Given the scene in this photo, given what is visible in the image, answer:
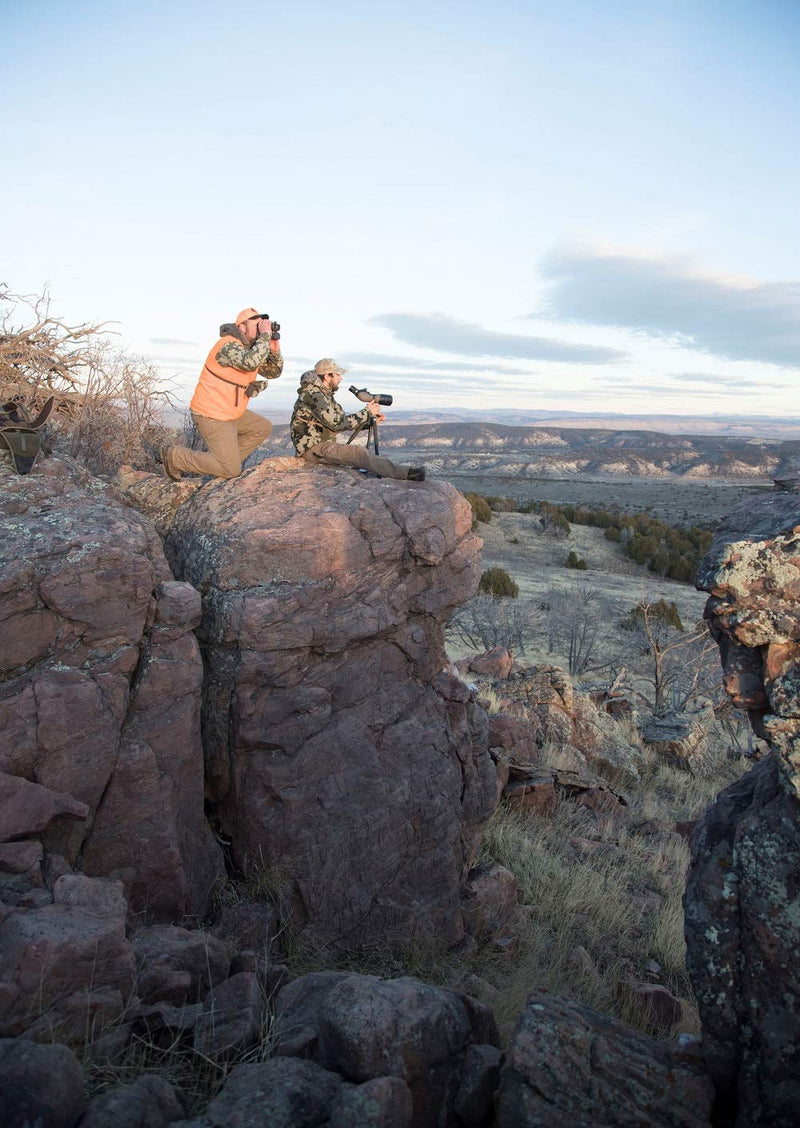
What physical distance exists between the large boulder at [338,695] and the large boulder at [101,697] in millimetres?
335

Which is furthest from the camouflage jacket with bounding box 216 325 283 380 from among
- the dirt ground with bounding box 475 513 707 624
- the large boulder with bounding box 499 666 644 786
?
the dirt ground with bounding box 475 513 707 624

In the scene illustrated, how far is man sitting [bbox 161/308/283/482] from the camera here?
18.9 feet

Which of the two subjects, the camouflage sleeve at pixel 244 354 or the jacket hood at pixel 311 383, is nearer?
the camouflage sleeve at pixel 244 354

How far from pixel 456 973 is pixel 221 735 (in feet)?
6.78

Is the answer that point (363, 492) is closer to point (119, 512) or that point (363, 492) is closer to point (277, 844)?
point (119, 512)

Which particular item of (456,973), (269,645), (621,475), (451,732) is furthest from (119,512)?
(621,475)

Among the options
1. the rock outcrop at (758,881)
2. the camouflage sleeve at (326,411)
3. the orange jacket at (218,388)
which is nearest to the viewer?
the rock outcrop at (758,881)

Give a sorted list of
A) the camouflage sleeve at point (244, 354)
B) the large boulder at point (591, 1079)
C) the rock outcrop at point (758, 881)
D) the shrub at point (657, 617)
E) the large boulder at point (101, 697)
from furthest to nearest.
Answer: the shrub at point (657, 617) → the camouflage sleeve at point (244, 354) → the large boulder at point (101, 697) → the rock outcrop at point (758, 881) → the large boulder at point (591, 1079)

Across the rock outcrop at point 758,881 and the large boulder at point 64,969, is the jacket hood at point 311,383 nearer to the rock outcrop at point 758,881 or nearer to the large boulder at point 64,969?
the rock outcrop at point 758,881

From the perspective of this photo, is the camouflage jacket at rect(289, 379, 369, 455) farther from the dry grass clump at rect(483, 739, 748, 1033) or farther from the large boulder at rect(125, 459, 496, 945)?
the dry grass clump at rect(483, 739, 748, 1033)

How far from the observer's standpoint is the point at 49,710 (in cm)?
364

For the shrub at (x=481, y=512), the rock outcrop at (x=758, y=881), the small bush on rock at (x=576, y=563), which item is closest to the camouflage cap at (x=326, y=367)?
the rock outcrop at (x=758, y=881)

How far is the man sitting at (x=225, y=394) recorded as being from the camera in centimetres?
575

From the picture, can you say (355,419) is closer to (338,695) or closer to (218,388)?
(218,388)
